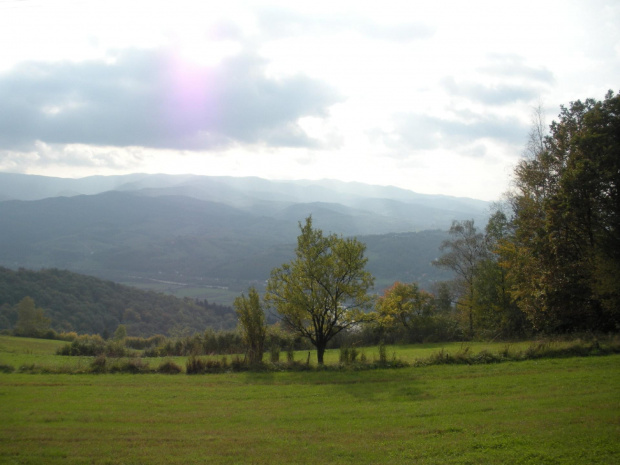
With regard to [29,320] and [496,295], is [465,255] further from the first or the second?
[29,320]

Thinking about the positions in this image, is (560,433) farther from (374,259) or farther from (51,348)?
(374,259)

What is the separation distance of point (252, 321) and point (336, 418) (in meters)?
11.2

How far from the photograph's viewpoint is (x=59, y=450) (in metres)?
8.24

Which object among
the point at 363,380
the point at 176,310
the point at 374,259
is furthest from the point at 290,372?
the point at 374,259

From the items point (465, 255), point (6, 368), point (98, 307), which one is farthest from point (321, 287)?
point (98, 307)

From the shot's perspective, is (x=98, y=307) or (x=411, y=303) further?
(x=98, y=307)

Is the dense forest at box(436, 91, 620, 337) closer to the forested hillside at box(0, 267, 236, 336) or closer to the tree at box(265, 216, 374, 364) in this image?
the tree at box(265, 216, 374, 364)

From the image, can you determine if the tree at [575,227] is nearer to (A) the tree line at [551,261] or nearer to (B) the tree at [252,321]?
(A) the tree line at [551,261]

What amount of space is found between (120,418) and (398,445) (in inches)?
276

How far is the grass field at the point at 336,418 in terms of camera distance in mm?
7707

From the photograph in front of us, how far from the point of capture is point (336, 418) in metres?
10.2

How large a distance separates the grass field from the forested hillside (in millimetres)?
64291

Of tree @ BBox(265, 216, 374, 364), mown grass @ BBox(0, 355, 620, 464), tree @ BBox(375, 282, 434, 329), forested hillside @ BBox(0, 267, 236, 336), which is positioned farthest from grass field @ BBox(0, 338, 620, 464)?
forested hillside @ BBox(0, 267, 236, 336)

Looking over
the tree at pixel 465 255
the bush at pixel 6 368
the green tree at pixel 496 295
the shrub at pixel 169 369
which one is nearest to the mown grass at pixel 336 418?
the shrub at pixel 169 369
